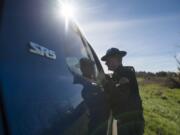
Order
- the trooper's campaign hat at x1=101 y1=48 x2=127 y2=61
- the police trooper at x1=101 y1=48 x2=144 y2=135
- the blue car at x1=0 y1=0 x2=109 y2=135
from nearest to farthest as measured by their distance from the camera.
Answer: the blue car at x1=0 y1=0 x2=109 y2=135
the police trooper at x1=101 y1=48 x2=144 y2=135
the trooper's campaign hat at x1=101 y1=48 x2=127 y2=61

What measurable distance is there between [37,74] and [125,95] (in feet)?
10.7

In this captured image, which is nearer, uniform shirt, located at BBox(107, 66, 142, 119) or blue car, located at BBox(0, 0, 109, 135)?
blue car, located at BBox(0, 0, 109, 135)

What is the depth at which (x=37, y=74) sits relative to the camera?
1445 millimetres

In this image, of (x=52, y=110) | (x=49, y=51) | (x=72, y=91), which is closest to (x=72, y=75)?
(x=72, y=91)

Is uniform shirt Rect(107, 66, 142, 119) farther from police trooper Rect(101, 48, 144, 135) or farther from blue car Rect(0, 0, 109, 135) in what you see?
blue car Rect(0, 0, 109, 135)

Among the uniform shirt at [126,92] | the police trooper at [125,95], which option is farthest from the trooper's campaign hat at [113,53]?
the uniform shirt at [126,92]

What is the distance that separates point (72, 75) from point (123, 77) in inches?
105

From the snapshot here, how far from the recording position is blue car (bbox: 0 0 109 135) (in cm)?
120

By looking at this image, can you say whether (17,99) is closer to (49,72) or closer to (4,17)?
(4,17)

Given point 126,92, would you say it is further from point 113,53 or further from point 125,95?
point 113,53

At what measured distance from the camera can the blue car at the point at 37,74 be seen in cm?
120

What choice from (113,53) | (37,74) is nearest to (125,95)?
(113,53)

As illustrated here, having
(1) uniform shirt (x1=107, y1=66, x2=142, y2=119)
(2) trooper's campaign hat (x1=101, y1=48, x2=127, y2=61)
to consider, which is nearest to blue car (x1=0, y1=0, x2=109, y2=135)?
(1) uniform shirt (x1=107, y1=66, x2=142, y2=119)

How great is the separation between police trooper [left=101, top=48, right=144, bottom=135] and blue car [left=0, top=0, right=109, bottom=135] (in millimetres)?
2216
